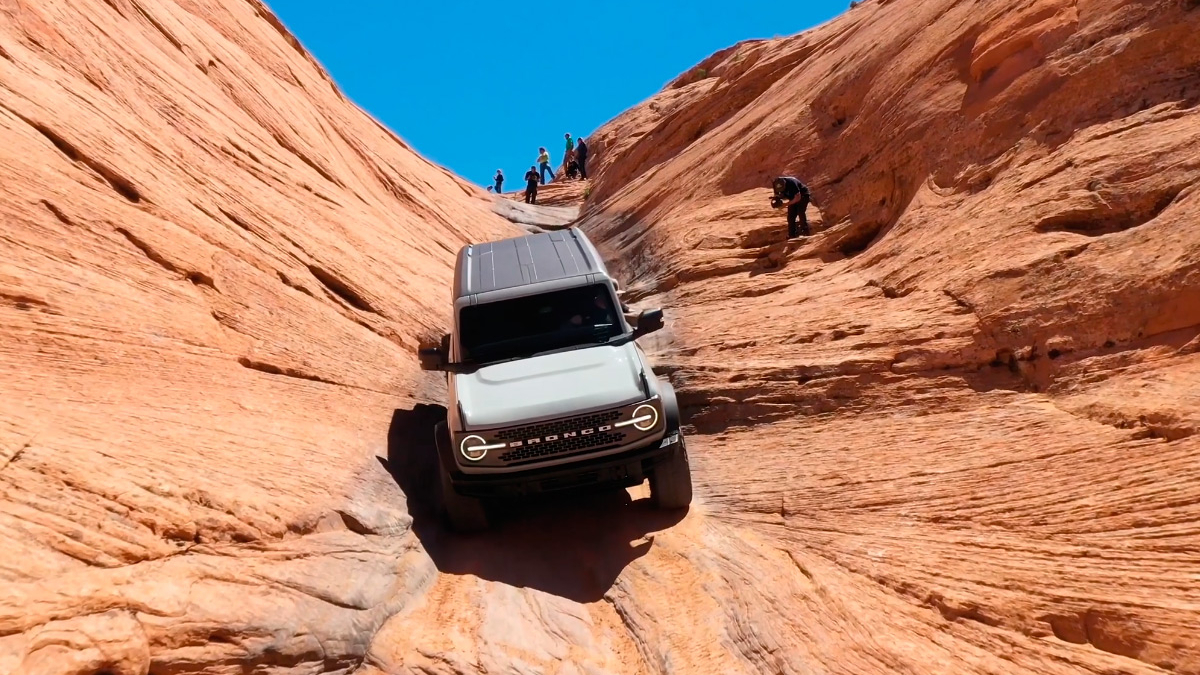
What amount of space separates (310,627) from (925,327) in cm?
657

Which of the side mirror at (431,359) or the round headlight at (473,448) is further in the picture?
the side mirror at (431,359)

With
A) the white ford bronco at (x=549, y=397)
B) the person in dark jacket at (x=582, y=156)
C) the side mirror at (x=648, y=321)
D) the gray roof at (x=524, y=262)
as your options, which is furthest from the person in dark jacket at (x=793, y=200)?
the person in dark jacket at (x=582, y=156)

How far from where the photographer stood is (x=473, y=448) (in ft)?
20.6

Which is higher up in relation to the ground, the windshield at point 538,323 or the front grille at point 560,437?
the windshield at point 538,323

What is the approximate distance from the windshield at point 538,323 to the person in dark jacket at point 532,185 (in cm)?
1978

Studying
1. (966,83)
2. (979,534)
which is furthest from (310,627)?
(966,83)

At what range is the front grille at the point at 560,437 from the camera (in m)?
6.27

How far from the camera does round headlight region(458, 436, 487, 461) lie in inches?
246

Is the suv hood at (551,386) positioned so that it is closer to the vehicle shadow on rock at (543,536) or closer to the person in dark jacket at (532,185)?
the vehicle shadow on rock at (543,536)

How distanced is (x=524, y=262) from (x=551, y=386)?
6.99 ft

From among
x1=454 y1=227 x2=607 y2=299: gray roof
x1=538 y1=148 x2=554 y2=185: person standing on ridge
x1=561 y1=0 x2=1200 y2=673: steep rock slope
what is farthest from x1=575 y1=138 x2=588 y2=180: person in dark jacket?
x1=454 y1=227 x2=607 y2=299: gray roof

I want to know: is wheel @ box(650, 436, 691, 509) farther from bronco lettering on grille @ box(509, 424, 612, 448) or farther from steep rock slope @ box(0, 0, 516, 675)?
steep rock slope @ box(0, 0, 516, 675)

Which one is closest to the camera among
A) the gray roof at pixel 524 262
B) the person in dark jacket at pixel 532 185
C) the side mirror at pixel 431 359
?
the side mirror at pixel 431 359

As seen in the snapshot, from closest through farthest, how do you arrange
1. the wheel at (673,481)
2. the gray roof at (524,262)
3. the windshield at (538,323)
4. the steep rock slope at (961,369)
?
the steep rock slope at (961,369), the wheel at (673,481), the windshield at (538,323), the gray roof at (524,262)
